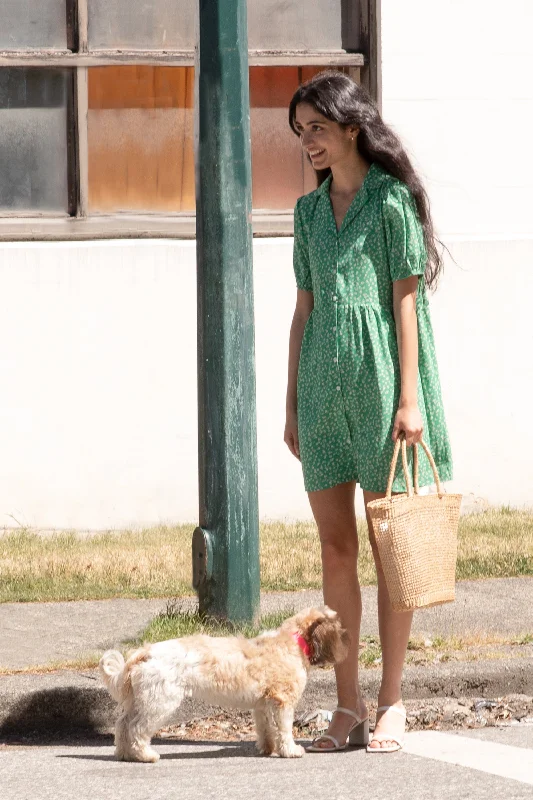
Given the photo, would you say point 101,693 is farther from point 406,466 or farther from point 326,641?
point 406,466

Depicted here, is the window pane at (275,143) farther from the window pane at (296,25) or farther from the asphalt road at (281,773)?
the asphalt road at (281,773)

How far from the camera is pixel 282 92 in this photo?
9172 mm

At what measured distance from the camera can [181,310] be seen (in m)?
8.98

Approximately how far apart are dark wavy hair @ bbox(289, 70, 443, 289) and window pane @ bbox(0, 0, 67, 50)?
177 inches

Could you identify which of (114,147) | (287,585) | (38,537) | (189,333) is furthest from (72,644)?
(114,147)

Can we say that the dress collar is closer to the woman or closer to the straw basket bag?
the woman

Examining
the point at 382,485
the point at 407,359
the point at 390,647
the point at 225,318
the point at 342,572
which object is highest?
the point at 225,318

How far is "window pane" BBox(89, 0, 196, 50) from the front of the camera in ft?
29.2

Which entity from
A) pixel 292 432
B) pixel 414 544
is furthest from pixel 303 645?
pixel 292 432

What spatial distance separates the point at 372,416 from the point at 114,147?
4.82 meters

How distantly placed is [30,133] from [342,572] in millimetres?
4969

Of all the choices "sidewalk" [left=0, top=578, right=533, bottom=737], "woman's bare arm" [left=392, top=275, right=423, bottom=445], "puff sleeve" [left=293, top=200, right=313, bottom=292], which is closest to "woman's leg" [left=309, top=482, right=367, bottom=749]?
"woman's bare arm" [left=392, top=275, right=423, bottom=445]

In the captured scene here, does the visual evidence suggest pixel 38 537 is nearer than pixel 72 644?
No

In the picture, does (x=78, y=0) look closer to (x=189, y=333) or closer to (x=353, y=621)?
(x=189, y=333)
